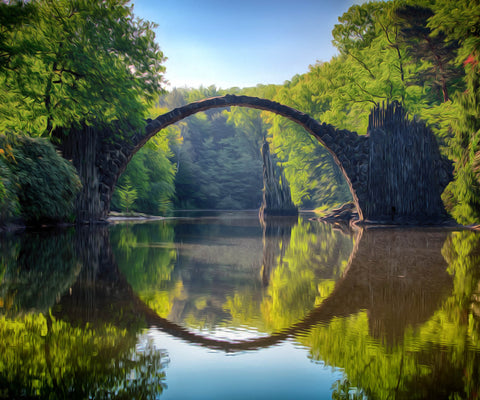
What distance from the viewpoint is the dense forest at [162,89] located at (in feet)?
34.9

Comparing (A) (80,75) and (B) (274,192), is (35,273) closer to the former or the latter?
(A) (80,75)

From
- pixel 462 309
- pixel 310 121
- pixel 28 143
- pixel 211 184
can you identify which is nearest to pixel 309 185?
pixel 310 121

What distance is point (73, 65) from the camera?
11711 millimetres

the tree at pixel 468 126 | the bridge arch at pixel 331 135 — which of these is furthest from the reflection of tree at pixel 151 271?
the bridge arch at pixel 331 135

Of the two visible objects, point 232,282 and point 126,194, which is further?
point 126,194

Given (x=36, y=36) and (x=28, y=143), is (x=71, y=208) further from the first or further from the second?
(x=36, y=36)

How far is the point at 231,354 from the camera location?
98.9 inches

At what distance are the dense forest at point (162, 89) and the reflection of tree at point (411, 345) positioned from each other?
7.23 meters

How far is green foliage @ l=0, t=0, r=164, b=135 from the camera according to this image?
33.0 feet

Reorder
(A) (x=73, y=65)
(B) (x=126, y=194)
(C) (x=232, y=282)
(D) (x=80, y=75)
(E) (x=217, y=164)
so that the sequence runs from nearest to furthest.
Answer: (C) (x=232, y=282), (A) (x=73, y=65), (D) (x=80, y=75), (B) (x=126, y=194), (E) (x=217, y=164)

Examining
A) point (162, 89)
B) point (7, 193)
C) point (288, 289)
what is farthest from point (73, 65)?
point (288, 289)

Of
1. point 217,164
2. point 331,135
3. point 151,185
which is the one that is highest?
point 217,164

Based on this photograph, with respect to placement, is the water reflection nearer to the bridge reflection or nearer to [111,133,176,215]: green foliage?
the bridge reflection

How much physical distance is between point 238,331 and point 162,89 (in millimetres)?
13230
